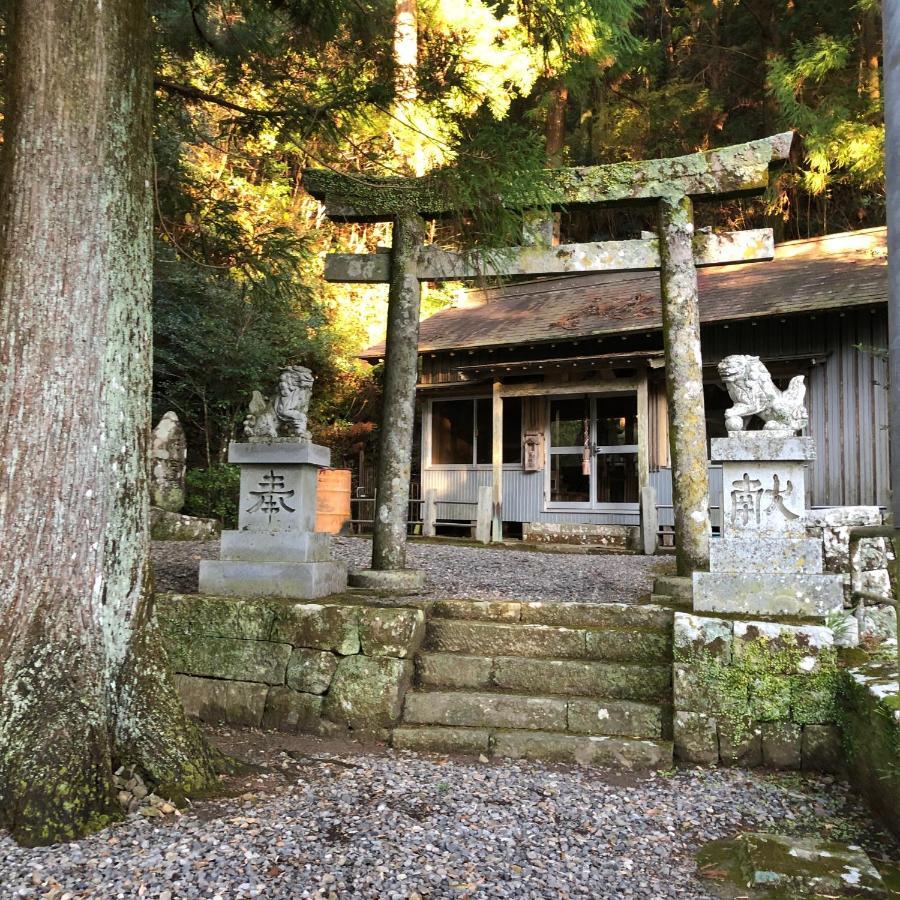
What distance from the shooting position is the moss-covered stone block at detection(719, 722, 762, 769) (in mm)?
4188

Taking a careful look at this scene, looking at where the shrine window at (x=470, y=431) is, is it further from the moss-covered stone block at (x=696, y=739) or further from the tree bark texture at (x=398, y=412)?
the moss-covered stone block at (x=696, y=739)

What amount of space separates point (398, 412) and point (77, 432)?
126 inches

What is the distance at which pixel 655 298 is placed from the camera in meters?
13.7

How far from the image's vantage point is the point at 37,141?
330 centimetres

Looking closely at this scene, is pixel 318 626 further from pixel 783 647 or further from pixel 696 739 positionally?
pixel 783 647

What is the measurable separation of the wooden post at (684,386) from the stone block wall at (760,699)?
1.49 metres

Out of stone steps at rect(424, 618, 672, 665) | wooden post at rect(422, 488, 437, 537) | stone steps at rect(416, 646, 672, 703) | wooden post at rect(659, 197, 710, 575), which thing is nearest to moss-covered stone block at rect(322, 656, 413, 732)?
stone steps at rect(416, 646, 672, 703)

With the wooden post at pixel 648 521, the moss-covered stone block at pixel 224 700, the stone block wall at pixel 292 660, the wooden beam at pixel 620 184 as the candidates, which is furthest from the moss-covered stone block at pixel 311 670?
the wooden post at pixel 648 521

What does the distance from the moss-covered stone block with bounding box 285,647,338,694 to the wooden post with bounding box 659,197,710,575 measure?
2823mm

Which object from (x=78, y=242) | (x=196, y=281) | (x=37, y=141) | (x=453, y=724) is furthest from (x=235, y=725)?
(x=196, y=281)

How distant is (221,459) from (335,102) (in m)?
9.18

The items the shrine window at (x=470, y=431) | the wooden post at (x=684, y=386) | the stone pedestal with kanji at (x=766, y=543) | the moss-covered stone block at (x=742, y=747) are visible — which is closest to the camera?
the moss-covered stone block at (x=742, y=747)

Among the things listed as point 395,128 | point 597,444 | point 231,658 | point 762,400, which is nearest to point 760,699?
point 762,400

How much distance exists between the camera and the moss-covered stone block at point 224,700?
4.87 m
